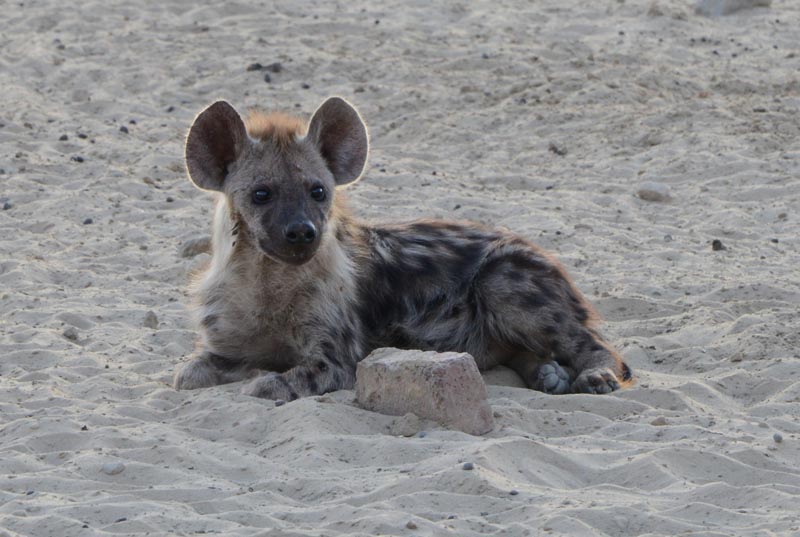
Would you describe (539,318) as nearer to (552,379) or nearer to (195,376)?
(552,379)

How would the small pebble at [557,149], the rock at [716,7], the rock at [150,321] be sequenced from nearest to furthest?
the rock at [150,321]
the small pebble at [557,149]
the rock at [716,7]

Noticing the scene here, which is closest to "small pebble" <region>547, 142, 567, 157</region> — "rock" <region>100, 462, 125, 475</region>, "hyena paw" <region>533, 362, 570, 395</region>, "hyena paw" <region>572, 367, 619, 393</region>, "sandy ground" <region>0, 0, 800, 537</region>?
"sandy ground" <region>0, 0, 800, 537</region>

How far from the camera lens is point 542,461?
160 inches

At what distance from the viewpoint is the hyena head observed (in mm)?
4973

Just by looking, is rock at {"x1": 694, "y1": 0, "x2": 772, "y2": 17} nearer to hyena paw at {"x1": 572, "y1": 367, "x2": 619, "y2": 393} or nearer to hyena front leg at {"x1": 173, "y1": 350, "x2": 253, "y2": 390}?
hyena paw at {"x1": 572, "y1": 367, "x2": 619, "y2": 393}

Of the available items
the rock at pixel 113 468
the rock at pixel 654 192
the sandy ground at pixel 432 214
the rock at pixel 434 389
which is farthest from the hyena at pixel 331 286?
the rock at pixel 654 192

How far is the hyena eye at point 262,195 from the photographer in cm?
507

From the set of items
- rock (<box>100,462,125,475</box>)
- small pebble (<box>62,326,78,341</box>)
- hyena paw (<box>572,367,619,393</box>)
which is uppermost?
rock (<box>100,462,125,475</box>)

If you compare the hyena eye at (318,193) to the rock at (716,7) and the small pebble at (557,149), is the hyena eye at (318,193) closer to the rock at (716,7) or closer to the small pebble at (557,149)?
the small pebble at (557,149)

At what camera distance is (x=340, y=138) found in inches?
212

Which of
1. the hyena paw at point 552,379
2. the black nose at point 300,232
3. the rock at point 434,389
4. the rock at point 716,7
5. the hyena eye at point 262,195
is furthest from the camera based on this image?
the rock at point 716,7

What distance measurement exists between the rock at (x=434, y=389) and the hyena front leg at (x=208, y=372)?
2.62ft

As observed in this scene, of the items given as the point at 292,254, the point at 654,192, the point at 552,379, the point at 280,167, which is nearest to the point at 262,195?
the point at 280,167

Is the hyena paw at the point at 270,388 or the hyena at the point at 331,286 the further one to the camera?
the hyena at the point at 331,286
